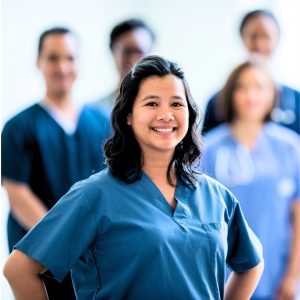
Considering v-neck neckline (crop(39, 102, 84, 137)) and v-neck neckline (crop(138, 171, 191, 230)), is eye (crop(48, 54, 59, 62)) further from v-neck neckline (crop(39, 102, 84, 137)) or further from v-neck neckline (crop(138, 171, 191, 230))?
v-neck neckline (crop(138, 171, 191, 230))

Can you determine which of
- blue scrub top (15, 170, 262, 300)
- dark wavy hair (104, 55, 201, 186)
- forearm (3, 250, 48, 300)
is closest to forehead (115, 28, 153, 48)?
dark wavy hair (104, 55, 201, 186)

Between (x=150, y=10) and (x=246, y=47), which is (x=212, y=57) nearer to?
(x=246, y=47)

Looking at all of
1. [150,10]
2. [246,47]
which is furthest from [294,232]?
[150,10]

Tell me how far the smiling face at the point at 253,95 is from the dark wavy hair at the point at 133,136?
1024mm

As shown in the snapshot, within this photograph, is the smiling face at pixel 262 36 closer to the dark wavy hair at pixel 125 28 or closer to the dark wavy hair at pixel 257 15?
the dark wavy hair at pixel 257 15

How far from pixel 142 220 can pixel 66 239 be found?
0.48ft

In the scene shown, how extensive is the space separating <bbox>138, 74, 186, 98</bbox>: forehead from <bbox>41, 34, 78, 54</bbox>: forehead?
938 millimetres

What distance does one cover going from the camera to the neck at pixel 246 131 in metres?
2.21

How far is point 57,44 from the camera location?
2049 millimetres

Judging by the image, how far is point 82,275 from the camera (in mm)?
1179

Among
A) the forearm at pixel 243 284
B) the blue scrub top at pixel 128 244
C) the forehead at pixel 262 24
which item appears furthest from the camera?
the forehead at pixel 262 24

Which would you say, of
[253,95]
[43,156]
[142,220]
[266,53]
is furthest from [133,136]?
[266,53]

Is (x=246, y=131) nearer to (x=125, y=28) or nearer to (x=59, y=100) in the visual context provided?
(x=125, y=28)

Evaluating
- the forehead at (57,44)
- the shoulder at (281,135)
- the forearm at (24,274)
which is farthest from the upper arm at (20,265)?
the shoulder at (281,135)
